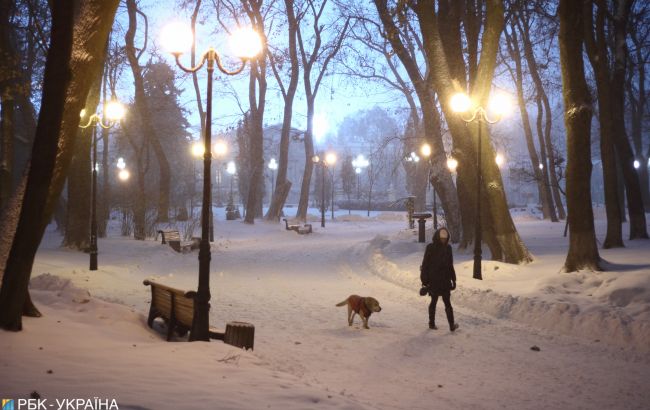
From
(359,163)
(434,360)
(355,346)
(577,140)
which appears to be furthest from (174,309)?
(359,163)

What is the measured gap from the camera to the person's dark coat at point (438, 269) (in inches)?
356

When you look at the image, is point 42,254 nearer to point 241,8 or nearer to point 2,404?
point 2,404

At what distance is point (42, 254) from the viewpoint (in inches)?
644

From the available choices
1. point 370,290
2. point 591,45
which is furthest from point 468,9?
point 370,290

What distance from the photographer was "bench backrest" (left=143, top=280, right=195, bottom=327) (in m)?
7.43

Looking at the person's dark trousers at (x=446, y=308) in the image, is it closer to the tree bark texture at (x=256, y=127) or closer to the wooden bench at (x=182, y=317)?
the wooden bench at (x=182, y=317)

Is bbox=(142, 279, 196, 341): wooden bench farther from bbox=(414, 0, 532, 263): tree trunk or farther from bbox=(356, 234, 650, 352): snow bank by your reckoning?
bbox=(414, 0, 532, 263): tree trunk

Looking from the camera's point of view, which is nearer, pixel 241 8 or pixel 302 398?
pixel 302 398

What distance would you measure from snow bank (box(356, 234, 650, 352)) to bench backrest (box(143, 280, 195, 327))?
19.2 ft

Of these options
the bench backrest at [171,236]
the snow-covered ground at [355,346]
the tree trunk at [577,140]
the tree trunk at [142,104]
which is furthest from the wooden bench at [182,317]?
the tree trunk at [142,104]

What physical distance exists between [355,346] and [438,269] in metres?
2.13

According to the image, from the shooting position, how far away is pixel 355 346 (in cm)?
789

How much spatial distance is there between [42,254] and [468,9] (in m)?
15.6

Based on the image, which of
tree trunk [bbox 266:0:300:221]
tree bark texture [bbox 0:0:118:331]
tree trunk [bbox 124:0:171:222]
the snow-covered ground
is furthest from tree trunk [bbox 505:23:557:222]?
tree bark texture [bbox 0:0:118:331]
